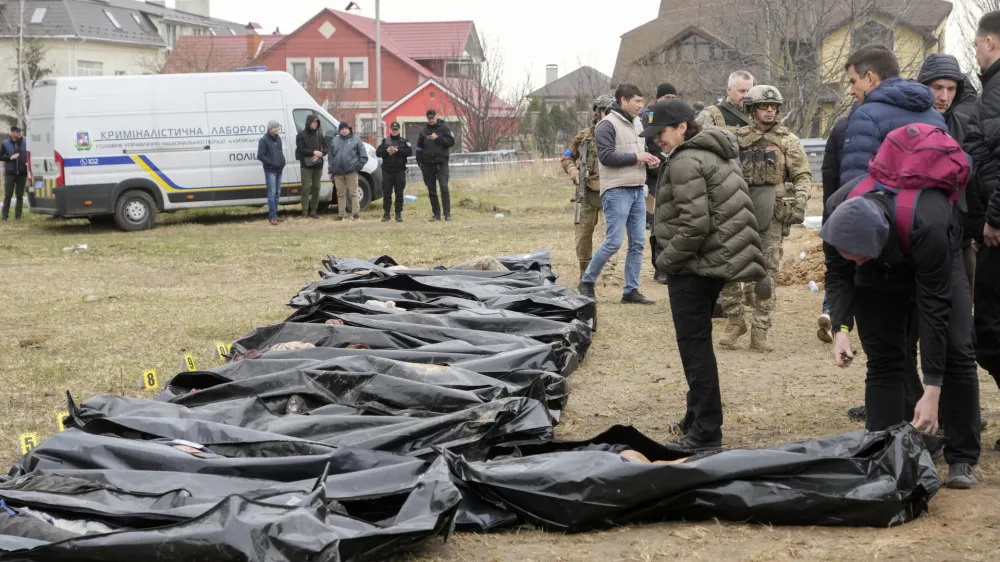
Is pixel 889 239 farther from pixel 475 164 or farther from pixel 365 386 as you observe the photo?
pixel 475 164

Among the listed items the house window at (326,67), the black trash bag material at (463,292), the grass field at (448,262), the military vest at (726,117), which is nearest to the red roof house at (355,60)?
the house window at (326,67)

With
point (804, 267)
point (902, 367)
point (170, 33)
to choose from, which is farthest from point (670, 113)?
point (170, 33)

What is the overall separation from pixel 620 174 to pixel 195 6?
68448 millimetres

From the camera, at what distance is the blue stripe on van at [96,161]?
55.7 feet

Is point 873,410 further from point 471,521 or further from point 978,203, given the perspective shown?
point 471,521

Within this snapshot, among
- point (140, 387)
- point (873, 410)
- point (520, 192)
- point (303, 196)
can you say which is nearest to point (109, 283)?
point (140, 387)

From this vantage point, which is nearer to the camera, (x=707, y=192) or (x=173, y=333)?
(x=707, y=192)

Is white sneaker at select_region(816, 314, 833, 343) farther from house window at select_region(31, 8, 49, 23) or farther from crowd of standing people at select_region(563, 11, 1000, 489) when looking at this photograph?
house window at select_region(31, 8, 49, 23)

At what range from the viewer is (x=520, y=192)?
84.4 feet

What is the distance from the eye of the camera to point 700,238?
16.3 ft

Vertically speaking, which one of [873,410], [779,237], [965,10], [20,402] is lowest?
[20,402]

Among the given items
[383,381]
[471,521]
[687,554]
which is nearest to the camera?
[687,554]

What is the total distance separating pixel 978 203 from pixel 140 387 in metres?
4.82

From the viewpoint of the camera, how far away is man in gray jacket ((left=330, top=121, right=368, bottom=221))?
18359mm
